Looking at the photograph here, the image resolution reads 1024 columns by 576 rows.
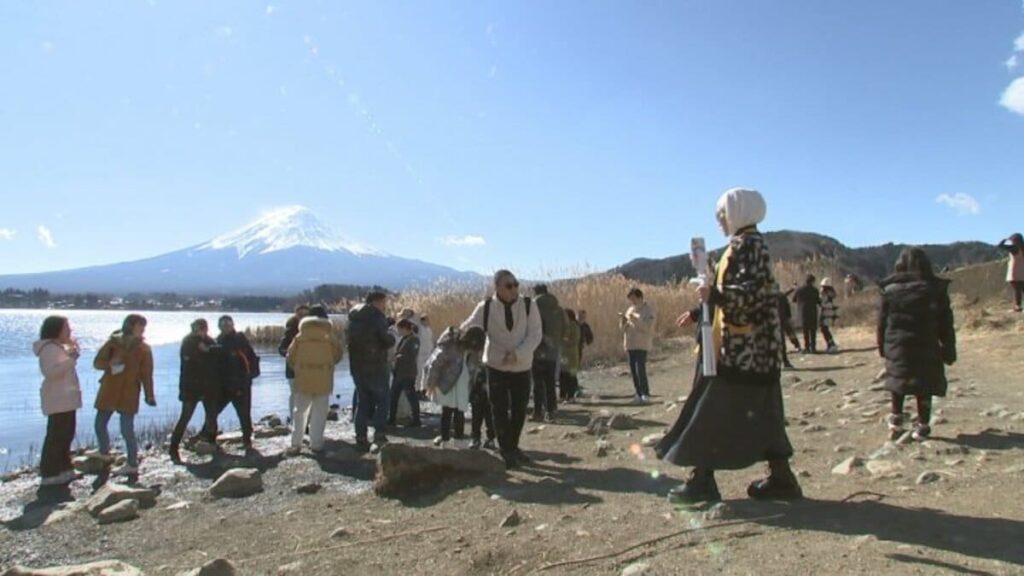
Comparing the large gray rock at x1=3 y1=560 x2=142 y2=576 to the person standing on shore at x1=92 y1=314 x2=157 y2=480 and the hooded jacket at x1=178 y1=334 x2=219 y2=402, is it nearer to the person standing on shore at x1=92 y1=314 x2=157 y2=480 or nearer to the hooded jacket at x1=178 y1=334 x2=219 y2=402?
the person standing on shore at x1=92 y1=314 x2=157 y2=480

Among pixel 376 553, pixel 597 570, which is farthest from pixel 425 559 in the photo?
pixel 597 570

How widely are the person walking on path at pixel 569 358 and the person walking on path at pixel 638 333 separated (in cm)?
99

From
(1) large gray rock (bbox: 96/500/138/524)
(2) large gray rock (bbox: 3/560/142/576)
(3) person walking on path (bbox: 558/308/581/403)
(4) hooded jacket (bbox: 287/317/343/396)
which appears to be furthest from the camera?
(3) person walking on path (bbox: 558/308/581/403)

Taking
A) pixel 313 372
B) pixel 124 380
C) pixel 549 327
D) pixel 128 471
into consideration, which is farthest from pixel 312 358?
pixel 549 327

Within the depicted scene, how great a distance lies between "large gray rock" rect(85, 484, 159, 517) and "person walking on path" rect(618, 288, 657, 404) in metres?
7.08

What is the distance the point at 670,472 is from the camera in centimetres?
640

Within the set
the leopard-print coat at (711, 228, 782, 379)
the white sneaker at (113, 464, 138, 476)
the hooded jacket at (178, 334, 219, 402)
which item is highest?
the leopard-print coat at (711, 228, 782, 379)

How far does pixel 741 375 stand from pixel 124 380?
22.5ft

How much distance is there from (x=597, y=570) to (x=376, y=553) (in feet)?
4.94

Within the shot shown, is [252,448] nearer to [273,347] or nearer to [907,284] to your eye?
[907,284]

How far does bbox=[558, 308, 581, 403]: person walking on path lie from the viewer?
12.6 meters

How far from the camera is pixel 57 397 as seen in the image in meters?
7.85

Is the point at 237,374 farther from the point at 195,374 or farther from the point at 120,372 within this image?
the point at 120,372

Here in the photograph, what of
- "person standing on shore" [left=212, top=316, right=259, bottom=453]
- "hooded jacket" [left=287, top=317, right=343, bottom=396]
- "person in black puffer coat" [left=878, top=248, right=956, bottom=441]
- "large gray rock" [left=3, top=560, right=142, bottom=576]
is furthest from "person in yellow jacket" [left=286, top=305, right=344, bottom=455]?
"person in black puffer coat" [left=878, top=248, right=956, bottom=441]
